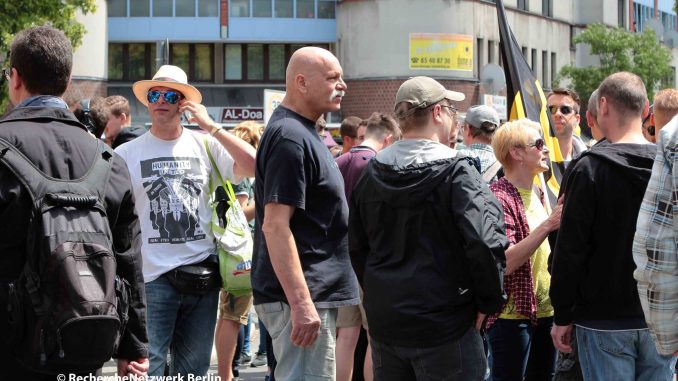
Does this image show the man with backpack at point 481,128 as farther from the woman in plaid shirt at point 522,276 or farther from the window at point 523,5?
the window at point 523,5

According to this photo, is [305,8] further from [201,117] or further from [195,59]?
[201,117]

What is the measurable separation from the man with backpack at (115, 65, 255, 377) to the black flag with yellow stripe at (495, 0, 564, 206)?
9.15 ft

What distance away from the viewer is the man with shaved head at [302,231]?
519cm

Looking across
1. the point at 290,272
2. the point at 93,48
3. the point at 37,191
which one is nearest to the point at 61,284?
the point at 37,191

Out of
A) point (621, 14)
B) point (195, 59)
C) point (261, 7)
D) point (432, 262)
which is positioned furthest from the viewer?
point (621, 14)

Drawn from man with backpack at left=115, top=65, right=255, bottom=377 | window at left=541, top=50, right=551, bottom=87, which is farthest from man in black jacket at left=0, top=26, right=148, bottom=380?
window at left=541, top=50, right=551, bottom=87

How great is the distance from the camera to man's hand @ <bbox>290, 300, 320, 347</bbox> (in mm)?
5148

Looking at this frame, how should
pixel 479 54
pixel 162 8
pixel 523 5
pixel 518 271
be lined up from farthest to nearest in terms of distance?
pixel 523 5, pixel 162 8, pixel 479 54, pixel 518 271

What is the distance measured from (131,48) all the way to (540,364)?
53471mm

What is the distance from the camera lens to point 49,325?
13.3ft

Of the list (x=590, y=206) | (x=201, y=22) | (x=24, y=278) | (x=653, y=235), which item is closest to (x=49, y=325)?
(x=24, y=278)

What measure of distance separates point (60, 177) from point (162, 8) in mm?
54923

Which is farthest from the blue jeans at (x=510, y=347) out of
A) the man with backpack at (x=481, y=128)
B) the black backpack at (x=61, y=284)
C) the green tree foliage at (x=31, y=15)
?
the green tree foliage at (x=31, y=15)

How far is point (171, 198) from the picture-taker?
6.58 meters
